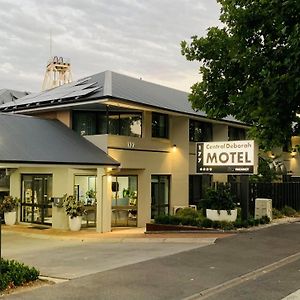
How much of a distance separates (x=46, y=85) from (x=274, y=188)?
126ft

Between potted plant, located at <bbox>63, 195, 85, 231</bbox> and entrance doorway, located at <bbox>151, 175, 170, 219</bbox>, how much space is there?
4.47m

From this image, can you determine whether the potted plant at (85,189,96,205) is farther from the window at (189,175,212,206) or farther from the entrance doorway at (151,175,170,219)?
the window at (189,175,212,206)

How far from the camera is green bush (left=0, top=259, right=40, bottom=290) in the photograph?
9.23 metres

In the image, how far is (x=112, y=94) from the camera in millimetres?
20250

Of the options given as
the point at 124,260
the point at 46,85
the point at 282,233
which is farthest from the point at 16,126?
the point at 46,85

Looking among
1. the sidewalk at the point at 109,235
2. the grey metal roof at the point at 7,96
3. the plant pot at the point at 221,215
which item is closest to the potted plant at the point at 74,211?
the sidewalk at the point at 109,235

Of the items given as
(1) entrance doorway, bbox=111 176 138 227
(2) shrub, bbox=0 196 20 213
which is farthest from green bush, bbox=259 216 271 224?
(2) shrub, bbox=0 196 20 213

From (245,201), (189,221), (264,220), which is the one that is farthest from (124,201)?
(264,220)

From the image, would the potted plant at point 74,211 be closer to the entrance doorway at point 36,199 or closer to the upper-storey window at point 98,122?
the entrance doorway at point 36,199

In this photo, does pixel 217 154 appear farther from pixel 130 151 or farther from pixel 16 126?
pixel 16 126

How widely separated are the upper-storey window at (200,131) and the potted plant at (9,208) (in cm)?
992

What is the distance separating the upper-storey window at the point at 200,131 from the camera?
89.9ft

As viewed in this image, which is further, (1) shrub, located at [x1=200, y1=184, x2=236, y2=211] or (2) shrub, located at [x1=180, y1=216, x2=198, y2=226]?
(1) shrub, located at [x1=200, y1=184, x2=236, y2=211]

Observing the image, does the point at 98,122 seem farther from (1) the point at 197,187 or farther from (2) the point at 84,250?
(2) the point at 84,250
